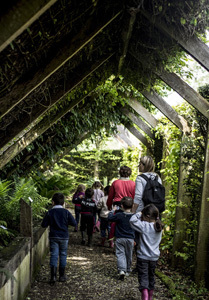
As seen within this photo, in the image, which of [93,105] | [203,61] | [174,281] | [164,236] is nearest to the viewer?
[203,61]

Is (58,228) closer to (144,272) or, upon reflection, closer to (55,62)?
(144,272)

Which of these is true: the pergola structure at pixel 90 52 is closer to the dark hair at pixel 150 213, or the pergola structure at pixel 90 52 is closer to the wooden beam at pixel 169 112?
the wooden beam at pixel 169 112

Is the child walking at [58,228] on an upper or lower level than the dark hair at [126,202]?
lower

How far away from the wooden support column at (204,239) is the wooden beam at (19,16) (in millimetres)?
3742

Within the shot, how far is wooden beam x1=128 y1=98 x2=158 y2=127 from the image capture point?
353 inches

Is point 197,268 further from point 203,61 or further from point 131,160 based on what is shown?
point 131,160

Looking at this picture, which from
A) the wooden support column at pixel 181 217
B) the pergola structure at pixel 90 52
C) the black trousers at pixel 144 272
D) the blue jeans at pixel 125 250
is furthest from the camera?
the wooden support column at pixel 181 217

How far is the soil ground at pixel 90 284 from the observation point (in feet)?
15.0

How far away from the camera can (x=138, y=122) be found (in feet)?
33.0

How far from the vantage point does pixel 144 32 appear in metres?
4.79

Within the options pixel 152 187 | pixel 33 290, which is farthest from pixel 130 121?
pixel 33 290

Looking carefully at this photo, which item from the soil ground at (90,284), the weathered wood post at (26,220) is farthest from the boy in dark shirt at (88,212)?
the weathered wood post at (26,220)

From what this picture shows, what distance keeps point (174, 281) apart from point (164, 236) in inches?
66.6

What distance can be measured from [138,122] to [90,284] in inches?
235
